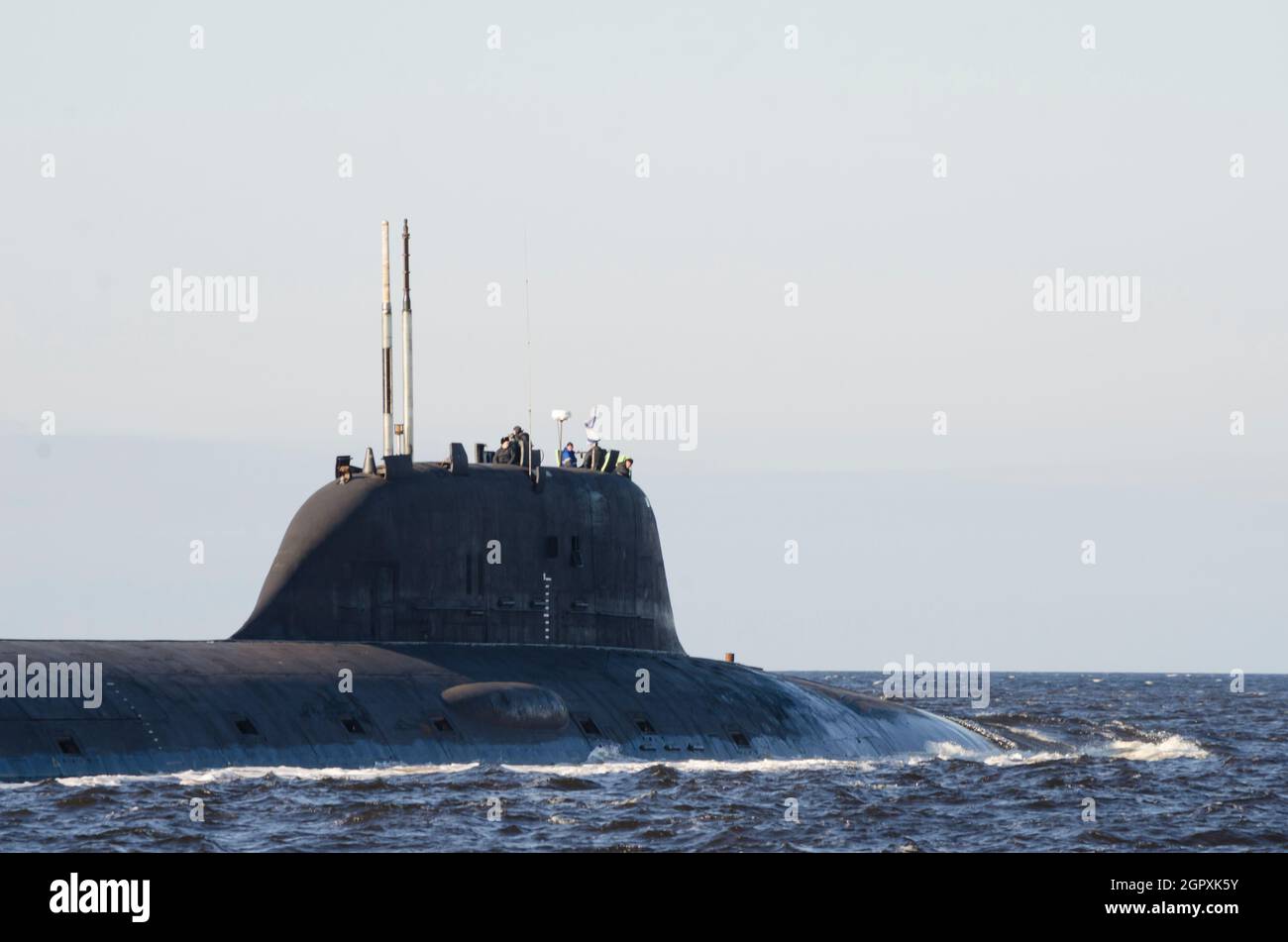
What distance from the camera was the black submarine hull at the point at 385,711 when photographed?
25.8 metres

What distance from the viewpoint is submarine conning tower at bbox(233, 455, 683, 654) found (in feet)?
99.1

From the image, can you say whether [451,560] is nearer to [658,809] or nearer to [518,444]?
[518,444]

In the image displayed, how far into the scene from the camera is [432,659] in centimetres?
3020

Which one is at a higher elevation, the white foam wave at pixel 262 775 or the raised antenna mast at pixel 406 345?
the raised antenna mast at pixel 406 345

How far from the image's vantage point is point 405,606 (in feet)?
100

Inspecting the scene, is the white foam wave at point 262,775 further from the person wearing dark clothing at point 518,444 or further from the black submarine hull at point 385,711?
the person wearing dark clothing at point 518,444

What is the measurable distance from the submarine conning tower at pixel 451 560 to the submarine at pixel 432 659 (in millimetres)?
30

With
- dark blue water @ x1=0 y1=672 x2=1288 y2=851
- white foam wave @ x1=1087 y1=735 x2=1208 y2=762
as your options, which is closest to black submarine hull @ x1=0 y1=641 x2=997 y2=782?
dark blue water @ x1=0 y1=672 x2=1288 y2=851

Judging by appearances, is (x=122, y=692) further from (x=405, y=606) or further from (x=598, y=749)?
(x=598, y=749)

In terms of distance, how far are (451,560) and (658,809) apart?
7013 millimetres

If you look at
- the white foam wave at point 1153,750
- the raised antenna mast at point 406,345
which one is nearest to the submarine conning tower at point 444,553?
the raised antenna mast at point 406,345

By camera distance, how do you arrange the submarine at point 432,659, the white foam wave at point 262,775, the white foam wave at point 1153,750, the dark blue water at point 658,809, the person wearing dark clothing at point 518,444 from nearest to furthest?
the dark blue water at point 658,809
the white foam wave at point 262,775
the submarine at point 432,659
the person wearing dark clothing at point 518,444
the white foam wave at point 1153,750
